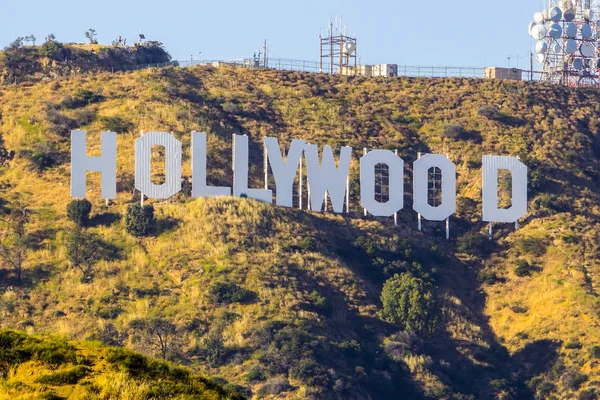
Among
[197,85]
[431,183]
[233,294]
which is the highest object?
[197,85]

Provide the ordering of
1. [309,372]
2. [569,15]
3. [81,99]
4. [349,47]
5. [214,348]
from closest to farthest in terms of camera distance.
A: [309,372] < [214,348] < [81,99] < [569,15] < [349,47]

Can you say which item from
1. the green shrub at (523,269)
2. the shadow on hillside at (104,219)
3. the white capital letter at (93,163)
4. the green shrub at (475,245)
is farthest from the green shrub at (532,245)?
the white capital letter at (93,163)

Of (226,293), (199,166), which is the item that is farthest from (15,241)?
(226,293)

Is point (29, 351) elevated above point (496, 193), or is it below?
below

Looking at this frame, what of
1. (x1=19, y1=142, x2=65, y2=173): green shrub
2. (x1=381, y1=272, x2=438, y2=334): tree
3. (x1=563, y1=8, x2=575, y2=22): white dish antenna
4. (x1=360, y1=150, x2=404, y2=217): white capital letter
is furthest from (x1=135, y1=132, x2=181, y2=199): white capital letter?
(x1=563, y1=8, x2=575, y2=22): white dish antenna

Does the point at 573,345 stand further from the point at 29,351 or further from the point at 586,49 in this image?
the point at 29,351

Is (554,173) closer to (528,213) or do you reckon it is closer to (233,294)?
(528,213)

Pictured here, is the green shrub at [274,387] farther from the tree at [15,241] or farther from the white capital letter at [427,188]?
the white capital letter at [427,188]

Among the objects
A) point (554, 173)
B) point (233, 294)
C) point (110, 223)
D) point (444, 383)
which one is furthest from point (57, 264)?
point (554, 173)
